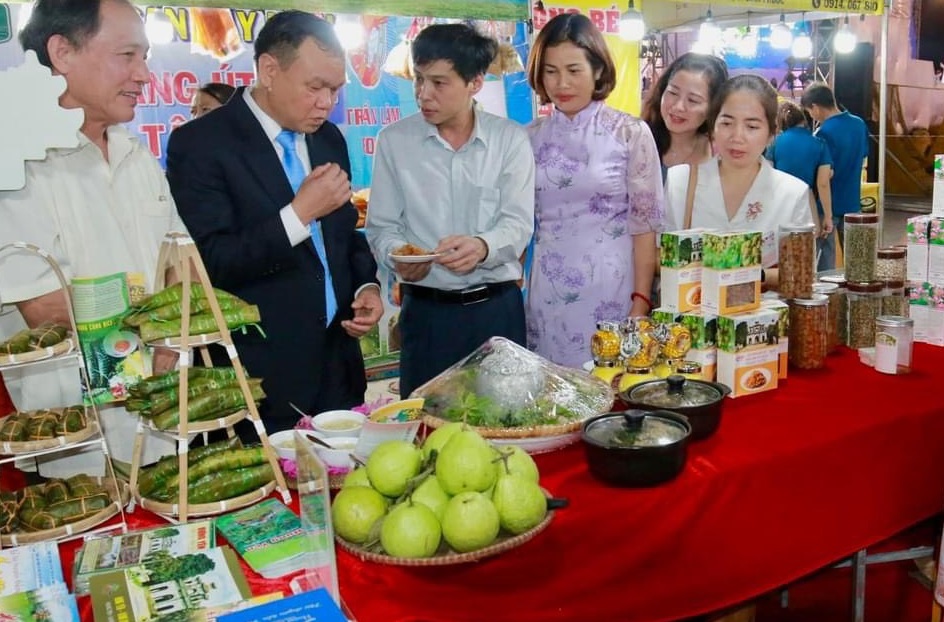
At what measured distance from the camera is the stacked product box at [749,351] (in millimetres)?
1954

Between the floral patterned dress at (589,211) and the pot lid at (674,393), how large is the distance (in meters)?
1.02

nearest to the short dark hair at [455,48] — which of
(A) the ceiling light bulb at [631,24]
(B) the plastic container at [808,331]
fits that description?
(B) the plastic container at [808,331]

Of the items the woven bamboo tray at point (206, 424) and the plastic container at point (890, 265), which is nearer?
the woven bamboo tray at point (206, 424)

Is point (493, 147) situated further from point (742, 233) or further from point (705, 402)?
point (705, 402)

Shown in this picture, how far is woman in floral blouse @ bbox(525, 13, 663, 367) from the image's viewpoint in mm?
2699

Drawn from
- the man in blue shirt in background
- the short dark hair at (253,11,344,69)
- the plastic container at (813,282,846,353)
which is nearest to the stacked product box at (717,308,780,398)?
the plastic container at (813,282,846,353)

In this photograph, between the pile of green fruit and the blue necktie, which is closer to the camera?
the pile of green fruit

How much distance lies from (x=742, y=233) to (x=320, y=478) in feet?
4.23

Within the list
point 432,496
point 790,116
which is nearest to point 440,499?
point 432,496

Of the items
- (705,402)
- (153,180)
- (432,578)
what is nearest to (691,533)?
(705,402)

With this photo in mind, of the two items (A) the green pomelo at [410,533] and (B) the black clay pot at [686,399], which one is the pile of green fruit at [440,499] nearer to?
(A) the green pomelo at [410,533]

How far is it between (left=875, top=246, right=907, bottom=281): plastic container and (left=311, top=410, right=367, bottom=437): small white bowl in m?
1.53

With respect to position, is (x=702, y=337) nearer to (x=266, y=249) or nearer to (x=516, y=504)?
(x=516, y=504)

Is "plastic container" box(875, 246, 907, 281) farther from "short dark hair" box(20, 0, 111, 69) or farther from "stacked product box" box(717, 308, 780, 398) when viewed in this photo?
"short dark hair" box(20, 0, 111, 69)
